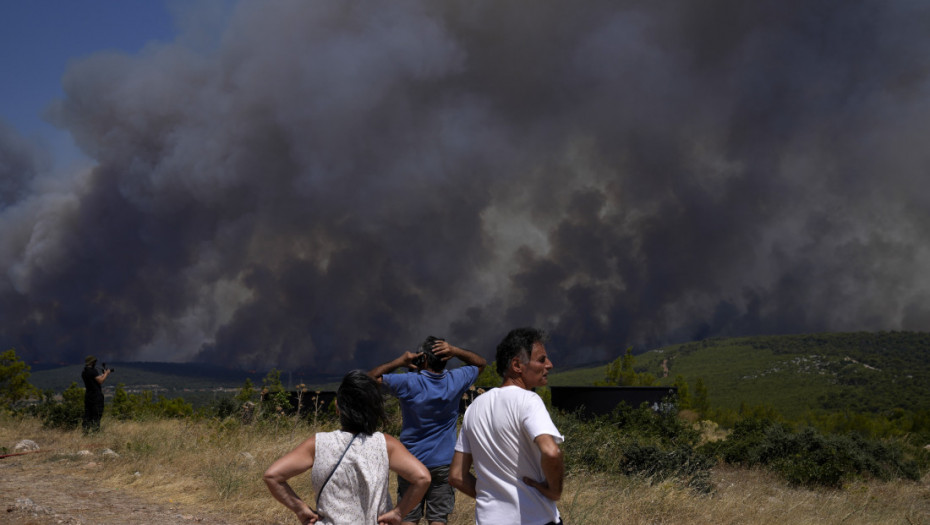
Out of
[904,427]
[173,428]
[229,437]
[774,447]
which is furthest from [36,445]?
[904,427]

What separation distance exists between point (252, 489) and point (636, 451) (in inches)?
268

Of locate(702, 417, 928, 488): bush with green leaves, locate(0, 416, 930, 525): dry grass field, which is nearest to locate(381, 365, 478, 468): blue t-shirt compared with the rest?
locate(0, 416, 930, 525): dry grass field

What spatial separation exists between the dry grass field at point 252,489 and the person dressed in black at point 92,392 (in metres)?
0.38

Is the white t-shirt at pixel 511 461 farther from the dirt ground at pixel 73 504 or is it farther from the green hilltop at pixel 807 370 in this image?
the green hilltop at pixel 807 370

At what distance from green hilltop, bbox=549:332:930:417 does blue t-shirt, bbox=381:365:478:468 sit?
154ft

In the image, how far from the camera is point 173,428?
13820mm

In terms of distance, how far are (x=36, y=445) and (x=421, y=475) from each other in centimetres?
1288

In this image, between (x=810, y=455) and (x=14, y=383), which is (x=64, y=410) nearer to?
(x=14, y=383)

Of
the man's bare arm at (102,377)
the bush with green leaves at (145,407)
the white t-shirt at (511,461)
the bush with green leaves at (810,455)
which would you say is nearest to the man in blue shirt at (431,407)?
the white t-shirt at (511,461)

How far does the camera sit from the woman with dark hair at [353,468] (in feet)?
11.1

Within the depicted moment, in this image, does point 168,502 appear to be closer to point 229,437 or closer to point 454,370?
point 229,437

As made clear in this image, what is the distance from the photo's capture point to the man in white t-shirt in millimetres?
3061

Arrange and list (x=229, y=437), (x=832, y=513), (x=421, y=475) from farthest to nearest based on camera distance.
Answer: (x=229, y=437), (x=832, y=513), (x=421, y=475)

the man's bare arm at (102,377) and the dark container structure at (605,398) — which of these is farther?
the dark container structure at (605,398)
